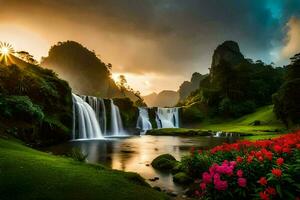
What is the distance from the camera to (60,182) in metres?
9.78

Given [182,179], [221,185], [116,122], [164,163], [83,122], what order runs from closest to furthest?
1. [221,185]
2. [182,179]
3. [164,163]
4. [83,122]
5. [116,122]

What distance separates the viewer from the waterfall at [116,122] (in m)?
63.7

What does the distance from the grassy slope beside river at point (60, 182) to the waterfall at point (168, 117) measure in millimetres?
72046

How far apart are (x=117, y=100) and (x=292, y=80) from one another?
37738mm

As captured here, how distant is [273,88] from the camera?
9662 cm

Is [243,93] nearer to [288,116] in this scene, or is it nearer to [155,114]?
[155,114]

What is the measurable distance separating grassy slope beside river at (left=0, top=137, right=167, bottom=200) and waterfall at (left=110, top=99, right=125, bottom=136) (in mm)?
51653

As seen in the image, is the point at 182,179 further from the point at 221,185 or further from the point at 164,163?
the point at 221,185

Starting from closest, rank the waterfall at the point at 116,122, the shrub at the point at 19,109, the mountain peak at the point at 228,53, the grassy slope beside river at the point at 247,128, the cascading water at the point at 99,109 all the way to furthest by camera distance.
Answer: the shrub at the point at 19,109 → the grassy slope beside river at the point at 247,128 → the cascading water at the point at 99,109 → the waterfall at the point at 116,122 → the mountain peak at the point at 228,53

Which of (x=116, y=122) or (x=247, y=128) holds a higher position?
(x=116, y=122)

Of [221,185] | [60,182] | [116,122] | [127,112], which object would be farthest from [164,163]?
[127,112]

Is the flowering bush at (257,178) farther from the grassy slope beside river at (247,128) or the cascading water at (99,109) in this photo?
the cascading water at (99,109)

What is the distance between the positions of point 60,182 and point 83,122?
1540 inches

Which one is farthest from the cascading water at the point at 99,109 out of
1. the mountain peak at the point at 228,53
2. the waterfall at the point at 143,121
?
the mountain peak at the point at 228,53
